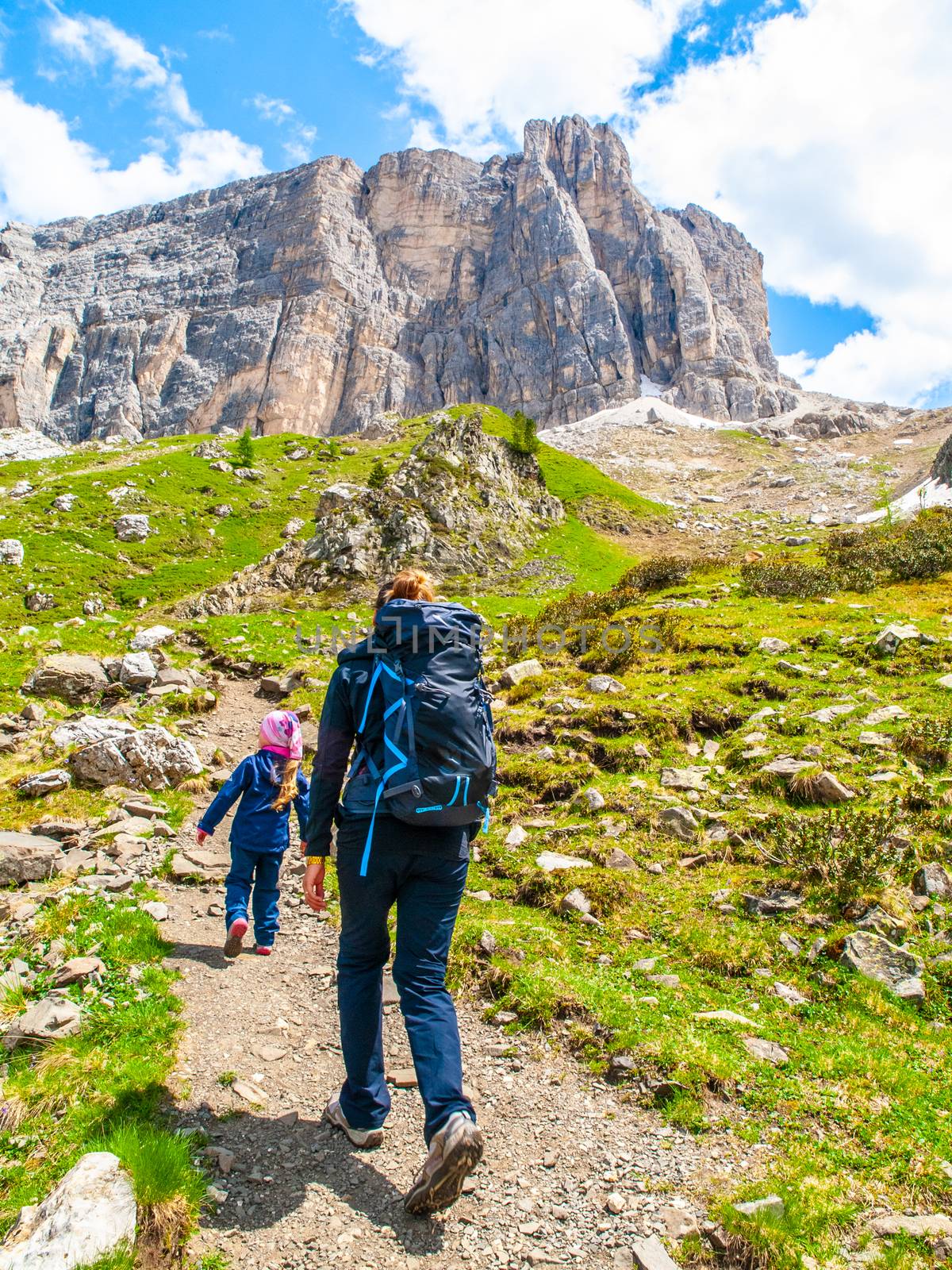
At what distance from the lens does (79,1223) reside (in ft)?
10.1

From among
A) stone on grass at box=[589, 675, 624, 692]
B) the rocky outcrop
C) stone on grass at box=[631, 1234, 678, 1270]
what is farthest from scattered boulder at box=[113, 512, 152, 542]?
stone on grass at box=[631, 1234, 678, 1270]

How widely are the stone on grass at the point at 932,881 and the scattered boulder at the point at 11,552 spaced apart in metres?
34.1

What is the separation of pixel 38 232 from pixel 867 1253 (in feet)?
840

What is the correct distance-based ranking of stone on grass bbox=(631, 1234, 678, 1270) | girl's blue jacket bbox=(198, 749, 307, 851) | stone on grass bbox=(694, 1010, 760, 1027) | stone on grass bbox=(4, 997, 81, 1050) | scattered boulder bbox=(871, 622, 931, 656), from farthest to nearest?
1. scattered boulder bbox=(871, 622, 931, 656)
2. girl's blue jacket bbox=(198, 749, 307, 851)
3. stone on grass bbox=(694, 1010, 760, 1027)
4. stone on grass bbox=(4, 997, 81, 1050)
5. stone on grass bbox=(631, 1234, 678, 1270)

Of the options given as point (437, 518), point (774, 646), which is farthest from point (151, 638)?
point (437, 518)

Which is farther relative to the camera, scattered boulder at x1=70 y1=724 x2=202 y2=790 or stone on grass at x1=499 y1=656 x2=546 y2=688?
stone on grass at x1=499 y1=656 x2=546 y2=688

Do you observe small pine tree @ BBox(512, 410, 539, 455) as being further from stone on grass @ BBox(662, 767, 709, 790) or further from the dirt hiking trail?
the dirt hiking trail

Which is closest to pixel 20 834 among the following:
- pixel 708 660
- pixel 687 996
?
pixel 687 996

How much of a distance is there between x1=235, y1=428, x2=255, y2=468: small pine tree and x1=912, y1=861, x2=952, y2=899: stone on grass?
57.1 meters

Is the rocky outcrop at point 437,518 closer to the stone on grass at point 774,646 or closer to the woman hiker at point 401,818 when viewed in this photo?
the stone on grass at point 774,646

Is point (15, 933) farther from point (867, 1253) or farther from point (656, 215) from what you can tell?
point (656, 215)

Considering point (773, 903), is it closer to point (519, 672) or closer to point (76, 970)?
point (76, 970)

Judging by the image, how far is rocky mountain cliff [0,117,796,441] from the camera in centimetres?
16038

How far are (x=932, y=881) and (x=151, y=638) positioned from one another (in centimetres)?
1934
